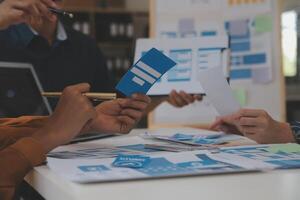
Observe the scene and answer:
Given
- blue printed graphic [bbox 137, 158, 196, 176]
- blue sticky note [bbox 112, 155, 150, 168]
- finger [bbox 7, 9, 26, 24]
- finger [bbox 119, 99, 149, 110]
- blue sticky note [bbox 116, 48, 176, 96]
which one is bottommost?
blue printed graphic [bbox 137, 158, 196, 176]

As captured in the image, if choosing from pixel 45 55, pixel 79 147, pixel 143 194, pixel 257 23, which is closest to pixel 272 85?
pixel 257 23

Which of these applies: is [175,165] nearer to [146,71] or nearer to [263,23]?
[146,71]

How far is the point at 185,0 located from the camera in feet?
8.59

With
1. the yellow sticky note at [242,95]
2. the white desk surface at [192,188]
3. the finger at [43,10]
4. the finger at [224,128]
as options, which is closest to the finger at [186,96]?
the finger at [224,128]

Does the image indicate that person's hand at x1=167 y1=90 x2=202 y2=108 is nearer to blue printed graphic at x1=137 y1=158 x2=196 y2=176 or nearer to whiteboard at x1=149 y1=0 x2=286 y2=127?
whiteboard at x1=149 y1=0 x2=286 y2=127

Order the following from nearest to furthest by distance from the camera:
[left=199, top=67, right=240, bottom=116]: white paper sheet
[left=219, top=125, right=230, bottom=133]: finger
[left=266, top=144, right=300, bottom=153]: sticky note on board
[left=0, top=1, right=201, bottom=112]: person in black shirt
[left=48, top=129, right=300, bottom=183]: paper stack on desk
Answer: [left=48, top=129, right=300, bottom=183]: paper stack on desk, [left=266, top=144, right=300, bottom=153]: sticky note on board, [left=199, top=67, right=240, bottom=116]: white paper sheet, [left=219, top=125, right=230, bottom=133]: finger, [left=0, top=1, right=201, bottom=112]: person in black shirt

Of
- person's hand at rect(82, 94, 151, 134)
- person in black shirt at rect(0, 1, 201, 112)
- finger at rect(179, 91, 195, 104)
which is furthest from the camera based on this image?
person in black shirt at rect(0, 1, 201, 112)

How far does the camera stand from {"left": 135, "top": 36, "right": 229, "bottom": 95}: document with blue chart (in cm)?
170

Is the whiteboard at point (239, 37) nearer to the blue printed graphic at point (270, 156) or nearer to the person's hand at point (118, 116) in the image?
the person's hand at point (118, 116)

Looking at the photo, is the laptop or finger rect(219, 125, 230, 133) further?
the laptop

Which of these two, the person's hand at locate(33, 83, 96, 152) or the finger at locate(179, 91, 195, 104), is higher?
the finger at locate(179, 91, 195, 104)

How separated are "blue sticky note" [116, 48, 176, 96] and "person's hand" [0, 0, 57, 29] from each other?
0.29 m

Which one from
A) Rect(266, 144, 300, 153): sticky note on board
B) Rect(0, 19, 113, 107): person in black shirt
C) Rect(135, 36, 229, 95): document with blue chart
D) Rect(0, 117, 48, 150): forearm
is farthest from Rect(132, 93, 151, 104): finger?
Rect(0, 19, 113, 107): person in black shirt

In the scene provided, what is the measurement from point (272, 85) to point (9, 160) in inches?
77.1
